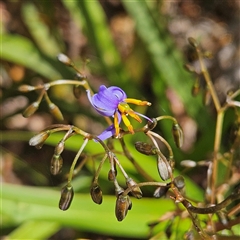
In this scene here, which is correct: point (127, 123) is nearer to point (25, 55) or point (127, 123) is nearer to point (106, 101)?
point (106, 101)

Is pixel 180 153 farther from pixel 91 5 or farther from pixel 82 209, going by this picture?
pixel 91 5

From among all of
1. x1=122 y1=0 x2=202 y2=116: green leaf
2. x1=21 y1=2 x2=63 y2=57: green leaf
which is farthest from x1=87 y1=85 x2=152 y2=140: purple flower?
x1=21 y1=2 x2=63 y2=57: green leaf

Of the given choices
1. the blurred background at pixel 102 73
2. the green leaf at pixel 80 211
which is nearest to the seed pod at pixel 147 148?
the blurred background at pixel 102 73

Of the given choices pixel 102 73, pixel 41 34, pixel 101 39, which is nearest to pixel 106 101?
pixel 101 39

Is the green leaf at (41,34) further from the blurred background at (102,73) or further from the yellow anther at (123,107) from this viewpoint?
the yellow anther at (123,107)

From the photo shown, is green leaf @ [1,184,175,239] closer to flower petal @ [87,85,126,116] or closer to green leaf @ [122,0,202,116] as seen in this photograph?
green leaf @ [122,0,202,116]

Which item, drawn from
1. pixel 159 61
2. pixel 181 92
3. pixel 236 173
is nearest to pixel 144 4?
pixel 159 61

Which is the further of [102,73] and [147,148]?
[102,73]

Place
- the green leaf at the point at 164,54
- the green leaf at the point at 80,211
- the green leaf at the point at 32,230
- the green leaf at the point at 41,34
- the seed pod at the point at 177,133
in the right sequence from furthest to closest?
the green leaf at the point at 41,34 → the green leaf at the point at 164,54 → the green leaf at the point at 32,230 → the green leaf at the point at 80,211 → the seed pod at the point at 177,133
